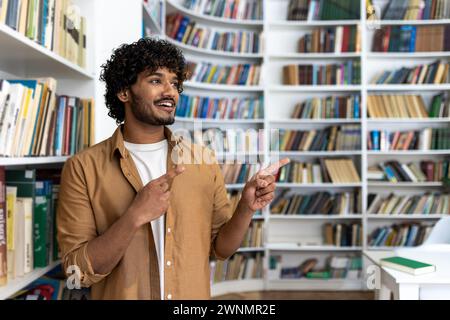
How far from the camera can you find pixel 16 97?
1.08 meters

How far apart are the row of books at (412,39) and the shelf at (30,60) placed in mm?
2585

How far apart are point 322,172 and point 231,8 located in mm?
1389

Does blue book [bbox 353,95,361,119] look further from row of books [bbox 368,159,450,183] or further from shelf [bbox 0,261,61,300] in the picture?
shelf [bbox 0,261,61,300]

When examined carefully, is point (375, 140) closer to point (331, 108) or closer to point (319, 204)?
point (331, 108)

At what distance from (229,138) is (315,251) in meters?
3.05

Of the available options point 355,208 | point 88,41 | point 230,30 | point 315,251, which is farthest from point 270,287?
point 88,41

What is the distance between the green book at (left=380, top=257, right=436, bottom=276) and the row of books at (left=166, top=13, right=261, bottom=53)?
7.61 feet

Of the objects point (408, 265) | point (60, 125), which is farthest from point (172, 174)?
point (408, 265)

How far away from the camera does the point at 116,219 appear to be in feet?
3.16

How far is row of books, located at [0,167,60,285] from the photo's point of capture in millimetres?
1106

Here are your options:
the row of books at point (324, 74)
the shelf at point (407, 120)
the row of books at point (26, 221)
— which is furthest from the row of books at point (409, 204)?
the row of books at point (26, 221)

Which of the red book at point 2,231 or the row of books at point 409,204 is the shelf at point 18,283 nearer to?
the red book at point 2,231

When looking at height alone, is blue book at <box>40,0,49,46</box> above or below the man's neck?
above

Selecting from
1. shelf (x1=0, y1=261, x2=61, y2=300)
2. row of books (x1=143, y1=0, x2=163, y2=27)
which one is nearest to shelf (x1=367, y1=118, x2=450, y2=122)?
row of books (x1=143, y1=0, x2=163, y2=27)
